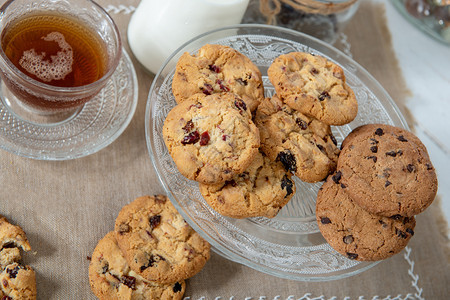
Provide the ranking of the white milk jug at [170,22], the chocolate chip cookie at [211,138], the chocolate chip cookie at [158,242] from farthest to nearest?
the white milk jug at [170,22]
the chocolate chip cookie at [158,242]
the chocolate chip cookie at [211,138]

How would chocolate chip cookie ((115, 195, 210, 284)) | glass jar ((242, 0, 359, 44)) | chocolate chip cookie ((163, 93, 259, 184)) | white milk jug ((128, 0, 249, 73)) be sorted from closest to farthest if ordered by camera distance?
1. chocolate chip cookie ((163, 93, 259, 184))
2. chocolate chip cookie ((115, 195, 210, 284))
3. white milk jug ((128, 0, 249, 73))
4. glass jar ((242, 0, 359, 44))

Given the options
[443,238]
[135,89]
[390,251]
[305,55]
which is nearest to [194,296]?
[390,251]

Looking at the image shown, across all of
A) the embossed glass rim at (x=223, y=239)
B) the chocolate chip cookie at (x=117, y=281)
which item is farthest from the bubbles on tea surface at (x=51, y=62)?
the chocolate chip cookie at (x=117, y=281)

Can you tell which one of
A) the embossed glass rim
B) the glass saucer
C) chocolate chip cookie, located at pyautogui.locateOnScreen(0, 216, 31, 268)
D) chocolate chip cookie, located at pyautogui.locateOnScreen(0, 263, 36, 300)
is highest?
the embossed glass rim

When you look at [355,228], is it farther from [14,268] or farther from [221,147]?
[14,268]

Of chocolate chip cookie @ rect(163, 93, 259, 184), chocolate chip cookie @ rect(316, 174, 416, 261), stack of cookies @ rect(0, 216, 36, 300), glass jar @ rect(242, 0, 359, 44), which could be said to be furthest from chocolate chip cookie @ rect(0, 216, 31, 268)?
glass jar @ rect(242, 0, 359, 44)

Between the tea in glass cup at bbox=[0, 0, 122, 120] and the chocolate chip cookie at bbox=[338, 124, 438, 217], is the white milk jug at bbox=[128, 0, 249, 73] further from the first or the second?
the chocolate chip cookie at bbox=[338, 124, 438, 217]

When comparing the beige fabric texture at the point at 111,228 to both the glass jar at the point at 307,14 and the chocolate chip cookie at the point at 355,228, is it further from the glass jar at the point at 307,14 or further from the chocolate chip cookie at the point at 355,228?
→ the glass jar at the point at 307,14
